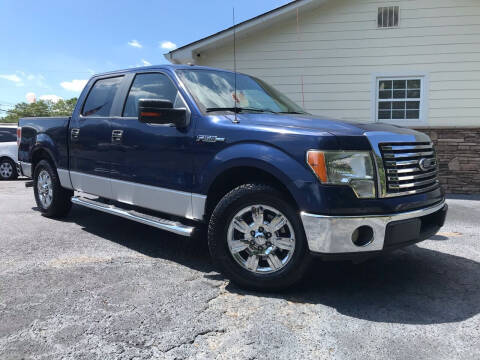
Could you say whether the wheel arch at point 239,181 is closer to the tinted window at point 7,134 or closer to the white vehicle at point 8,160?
the white vehicle at point 8,160

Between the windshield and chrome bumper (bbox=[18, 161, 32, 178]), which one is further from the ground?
the windshield

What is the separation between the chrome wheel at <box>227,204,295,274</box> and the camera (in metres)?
3.16

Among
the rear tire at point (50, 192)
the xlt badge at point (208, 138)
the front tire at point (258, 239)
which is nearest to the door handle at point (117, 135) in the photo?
the xlt badge at point (208, 138)

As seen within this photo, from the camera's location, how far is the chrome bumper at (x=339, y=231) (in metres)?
2.87

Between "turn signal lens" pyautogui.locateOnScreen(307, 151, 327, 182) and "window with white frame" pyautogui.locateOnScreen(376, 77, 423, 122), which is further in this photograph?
"window with white frame" pyautogui.locateOnScreen(376, 77, 423, 122)

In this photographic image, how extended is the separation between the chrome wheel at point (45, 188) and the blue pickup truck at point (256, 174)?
1.55 m

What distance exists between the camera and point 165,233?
5.21 metres

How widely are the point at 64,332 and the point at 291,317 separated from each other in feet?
4.94

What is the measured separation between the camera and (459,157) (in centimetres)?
878

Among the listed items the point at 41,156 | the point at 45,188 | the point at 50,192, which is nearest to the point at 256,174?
the point at 50,192

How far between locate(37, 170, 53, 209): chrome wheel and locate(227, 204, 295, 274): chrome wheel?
145 inches

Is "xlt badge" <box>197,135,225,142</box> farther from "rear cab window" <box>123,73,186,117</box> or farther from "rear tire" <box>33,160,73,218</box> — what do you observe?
"rear tire" <box>33,160,73,218</box>

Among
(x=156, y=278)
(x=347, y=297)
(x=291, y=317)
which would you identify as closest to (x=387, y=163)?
(x=347, y=297)

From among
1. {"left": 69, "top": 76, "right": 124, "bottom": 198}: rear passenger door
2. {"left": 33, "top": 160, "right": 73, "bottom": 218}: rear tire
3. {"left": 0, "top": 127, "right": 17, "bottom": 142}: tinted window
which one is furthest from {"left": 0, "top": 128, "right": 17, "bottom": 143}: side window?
{"left": 69, "top": 76, "right": 124, "bottom": 198}: rear passenger door
